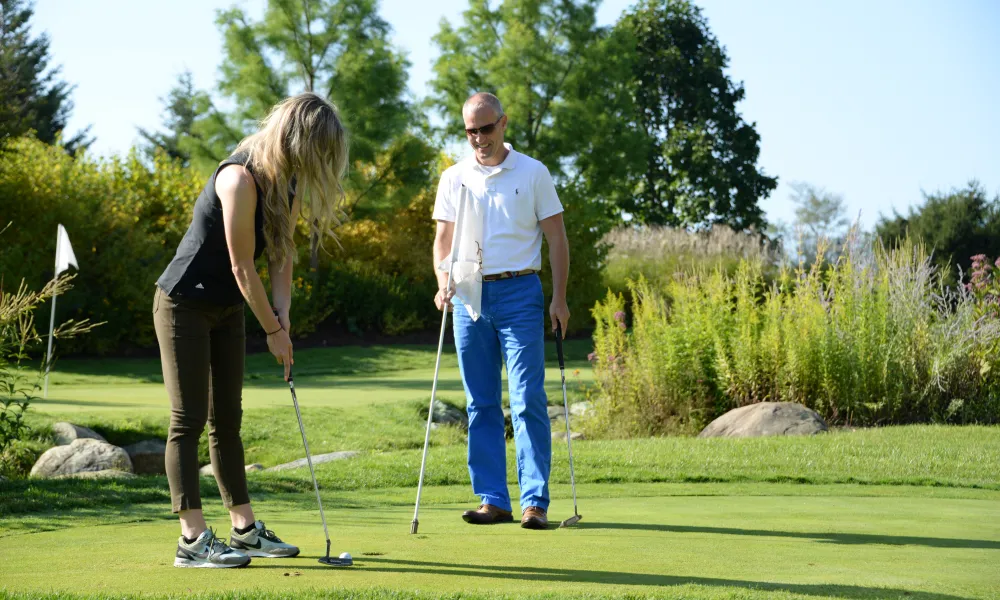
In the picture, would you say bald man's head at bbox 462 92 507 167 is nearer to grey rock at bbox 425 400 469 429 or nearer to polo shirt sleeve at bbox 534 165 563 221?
polo shirt sleeve at bbox 534 165 563 221

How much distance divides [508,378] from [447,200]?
990mm

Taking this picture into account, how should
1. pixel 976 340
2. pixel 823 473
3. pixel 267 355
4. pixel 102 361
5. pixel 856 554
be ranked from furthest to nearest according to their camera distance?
pixel 267 355, pixel 102 361, pixel 976 340, pixel 823 473, pixel 856 554

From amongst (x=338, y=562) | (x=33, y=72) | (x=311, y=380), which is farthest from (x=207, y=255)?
(x=33, y=72)

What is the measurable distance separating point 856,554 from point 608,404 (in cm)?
741

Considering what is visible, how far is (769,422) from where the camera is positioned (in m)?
9.89

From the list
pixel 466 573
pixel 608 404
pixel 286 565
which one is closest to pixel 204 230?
pixel 286 565

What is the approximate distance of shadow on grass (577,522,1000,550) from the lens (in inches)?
177

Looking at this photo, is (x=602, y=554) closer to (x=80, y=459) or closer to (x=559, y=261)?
(x=559, y=261)

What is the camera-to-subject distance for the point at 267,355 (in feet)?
67.5

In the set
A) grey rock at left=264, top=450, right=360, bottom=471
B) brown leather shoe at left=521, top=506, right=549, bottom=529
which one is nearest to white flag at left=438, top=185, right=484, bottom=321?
brown leather shoe at left=521, top=506, right=549, bottom=529

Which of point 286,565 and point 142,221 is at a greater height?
point 142,221

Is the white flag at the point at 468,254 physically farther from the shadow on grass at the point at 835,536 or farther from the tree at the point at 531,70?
the tree at the point at 531,70

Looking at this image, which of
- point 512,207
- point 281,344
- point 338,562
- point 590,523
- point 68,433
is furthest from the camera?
point 68,433

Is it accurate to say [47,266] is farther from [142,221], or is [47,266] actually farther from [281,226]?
[281,226]
